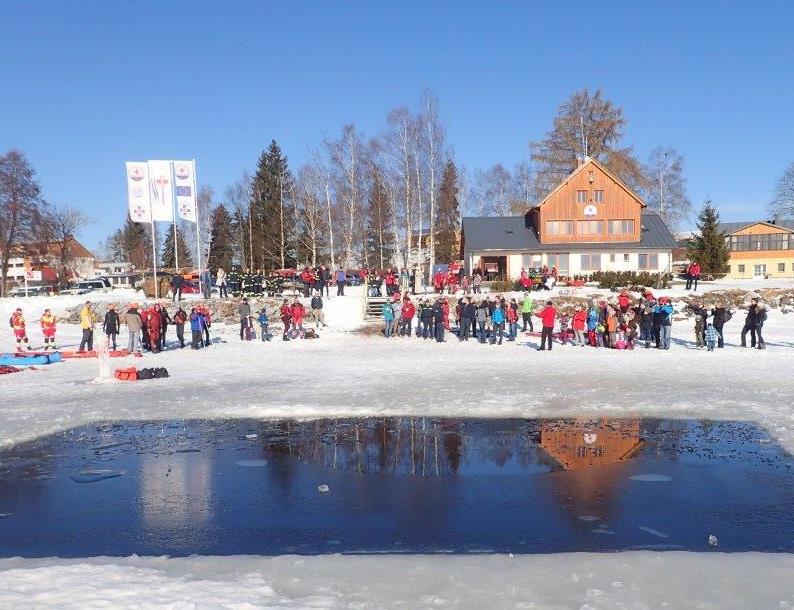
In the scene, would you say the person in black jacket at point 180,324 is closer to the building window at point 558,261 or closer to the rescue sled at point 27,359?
the rescue sled at point 27,359

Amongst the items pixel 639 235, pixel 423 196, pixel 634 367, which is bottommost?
pixel 634 367

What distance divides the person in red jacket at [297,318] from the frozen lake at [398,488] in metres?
13.4

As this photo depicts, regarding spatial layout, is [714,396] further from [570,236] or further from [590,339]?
[570,236]

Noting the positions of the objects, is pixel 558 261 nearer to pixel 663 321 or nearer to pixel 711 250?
pixel 711 250

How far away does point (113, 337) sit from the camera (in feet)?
71.7

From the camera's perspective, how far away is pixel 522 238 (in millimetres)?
43250

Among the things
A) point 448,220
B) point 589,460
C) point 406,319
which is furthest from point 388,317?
point 448,220

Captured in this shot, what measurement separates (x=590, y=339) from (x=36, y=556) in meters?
18.2

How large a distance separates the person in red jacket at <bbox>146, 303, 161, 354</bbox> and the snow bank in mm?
16060

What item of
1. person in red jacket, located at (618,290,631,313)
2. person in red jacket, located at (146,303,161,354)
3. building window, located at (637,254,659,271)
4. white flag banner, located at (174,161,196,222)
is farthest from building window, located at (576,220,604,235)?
person in red jacket, located at (146,303,161,354)

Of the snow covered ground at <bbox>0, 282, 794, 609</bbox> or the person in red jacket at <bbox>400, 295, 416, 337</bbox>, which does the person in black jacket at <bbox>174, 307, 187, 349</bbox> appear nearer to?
the snow covered ground at <bbox>0, 282, 794, 609</bbox>

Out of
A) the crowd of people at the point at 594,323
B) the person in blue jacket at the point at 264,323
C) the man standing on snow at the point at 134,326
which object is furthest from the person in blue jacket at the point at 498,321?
the man standing on snow at the point at 134,326

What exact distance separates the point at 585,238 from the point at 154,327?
3015 cm

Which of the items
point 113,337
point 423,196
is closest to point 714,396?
point 113,337
